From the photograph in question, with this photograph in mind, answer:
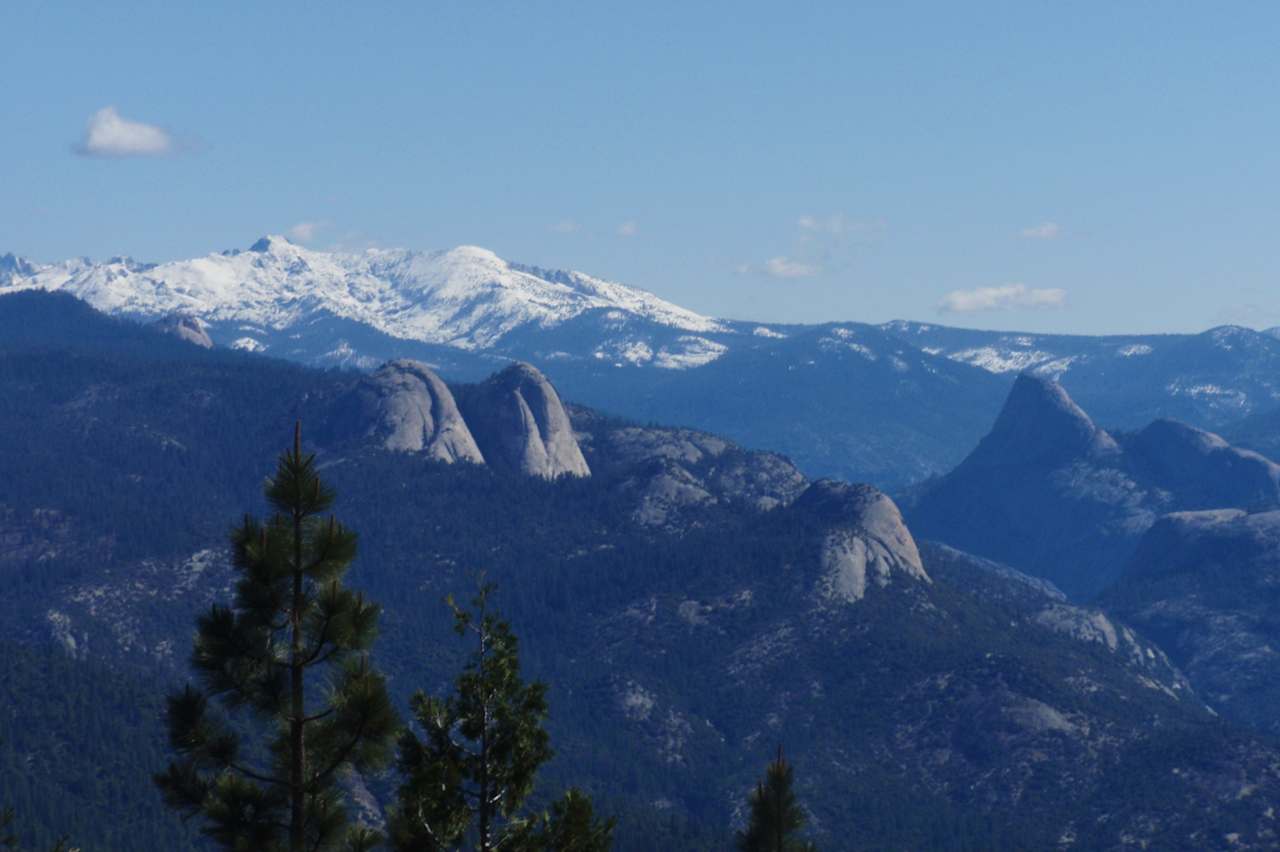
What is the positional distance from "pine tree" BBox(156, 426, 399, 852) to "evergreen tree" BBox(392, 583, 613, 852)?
3.75 metres

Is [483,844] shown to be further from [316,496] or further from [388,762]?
[316,496]

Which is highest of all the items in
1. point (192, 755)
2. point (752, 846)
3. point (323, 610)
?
point (323, 610)

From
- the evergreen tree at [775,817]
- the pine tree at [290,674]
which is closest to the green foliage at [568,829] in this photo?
the pine tree at [290,674]

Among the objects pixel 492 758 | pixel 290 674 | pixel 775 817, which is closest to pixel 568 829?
pixel 492 758

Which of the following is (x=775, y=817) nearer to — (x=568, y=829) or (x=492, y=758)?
(x=568, y=829)

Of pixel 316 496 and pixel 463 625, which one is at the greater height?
pixel 316 496

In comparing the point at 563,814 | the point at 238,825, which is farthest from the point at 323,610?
the point at 563,814

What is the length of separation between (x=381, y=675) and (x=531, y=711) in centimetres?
770

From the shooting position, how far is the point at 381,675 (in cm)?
5616

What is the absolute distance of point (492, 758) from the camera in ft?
203

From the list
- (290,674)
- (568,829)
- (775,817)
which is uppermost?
(290,674)

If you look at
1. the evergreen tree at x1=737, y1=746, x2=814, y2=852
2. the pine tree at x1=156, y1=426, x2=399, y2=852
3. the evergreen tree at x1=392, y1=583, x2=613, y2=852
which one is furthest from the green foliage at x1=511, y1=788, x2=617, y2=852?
the evergreen tree at x1=737, y1=746, x2=814, y2=852

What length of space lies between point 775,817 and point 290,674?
2530cm

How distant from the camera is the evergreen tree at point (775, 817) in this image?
3000 inches
